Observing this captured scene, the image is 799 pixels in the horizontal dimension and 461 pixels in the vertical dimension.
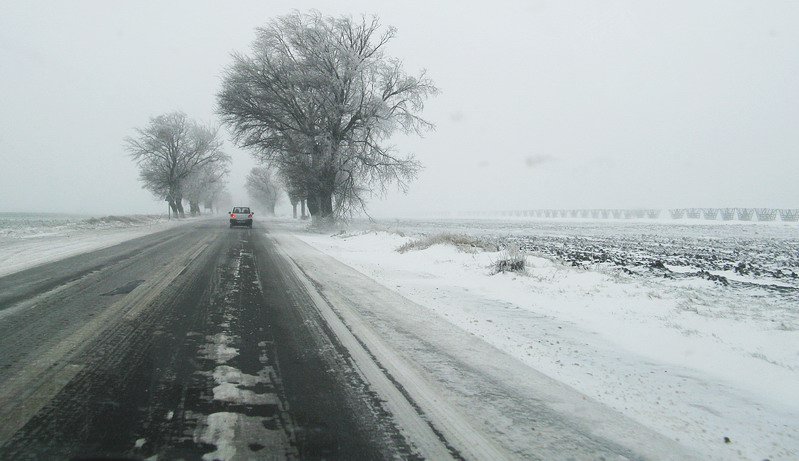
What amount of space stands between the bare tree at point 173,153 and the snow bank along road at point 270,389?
47248mm

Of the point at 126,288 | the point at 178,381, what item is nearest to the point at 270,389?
the point at 178,381

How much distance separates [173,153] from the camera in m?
47.4

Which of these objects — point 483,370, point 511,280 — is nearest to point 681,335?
point 483,370

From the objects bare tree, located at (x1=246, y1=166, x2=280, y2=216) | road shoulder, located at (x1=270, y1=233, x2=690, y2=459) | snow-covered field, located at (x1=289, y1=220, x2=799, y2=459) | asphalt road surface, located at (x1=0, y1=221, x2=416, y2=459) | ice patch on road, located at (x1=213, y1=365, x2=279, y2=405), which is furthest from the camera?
bare tree, located at (x1=246, y1=166, x2=280, y2=216)

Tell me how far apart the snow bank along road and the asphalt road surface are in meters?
0.01

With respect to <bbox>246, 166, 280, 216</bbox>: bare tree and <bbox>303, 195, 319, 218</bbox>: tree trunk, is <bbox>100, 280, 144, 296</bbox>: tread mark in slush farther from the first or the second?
<bbox>246, 166, 280, 216</bbox>: bare tree

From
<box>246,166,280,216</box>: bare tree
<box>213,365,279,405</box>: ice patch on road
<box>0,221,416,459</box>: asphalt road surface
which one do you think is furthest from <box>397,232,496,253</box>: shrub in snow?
<box>246,166,280,216</box>: bare tree

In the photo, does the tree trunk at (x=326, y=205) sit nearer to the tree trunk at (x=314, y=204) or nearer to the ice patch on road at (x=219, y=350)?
the tree trunk at (x=314, y=204)

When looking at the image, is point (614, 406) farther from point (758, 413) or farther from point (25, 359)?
point (25, 359)

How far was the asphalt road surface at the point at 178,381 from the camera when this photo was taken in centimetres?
228

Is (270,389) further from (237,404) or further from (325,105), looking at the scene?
(325,105)

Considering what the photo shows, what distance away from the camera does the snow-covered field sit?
2948 millimetres

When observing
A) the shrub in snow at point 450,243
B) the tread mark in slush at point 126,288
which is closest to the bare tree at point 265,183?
the shrub in snow at point 450,243

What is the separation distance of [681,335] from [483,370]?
281 centimetres
